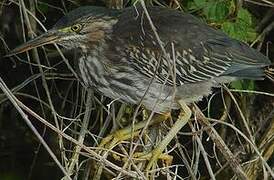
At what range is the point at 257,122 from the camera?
11.5ft

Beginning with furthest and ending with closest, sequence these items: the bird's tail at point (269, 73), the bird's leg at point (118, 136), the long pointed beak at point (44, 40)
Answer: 1. the bird's tail at point (269, 73)
2. the bird's leg at point (118, 136)
3. the long pointed beak at point (44, 40)

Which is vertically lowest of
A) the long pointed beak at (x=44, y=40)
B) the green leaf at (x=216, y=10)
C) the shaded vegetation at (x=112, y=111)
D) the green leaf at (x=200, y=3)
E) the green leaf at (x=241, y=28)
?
the shaded vegetation at (x=112, y=111)

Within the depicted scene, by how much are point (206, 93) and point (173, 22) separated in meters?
0.32

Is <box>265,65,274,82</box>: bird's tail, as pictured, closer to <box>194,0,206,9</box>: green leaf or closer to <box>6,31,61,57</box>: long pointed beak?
<box>194,0,206,9</box>: green leaf

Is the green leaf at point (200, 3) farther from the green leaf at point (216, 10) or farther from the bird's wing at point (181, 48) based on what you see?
the bird's wing at point (181, 48)

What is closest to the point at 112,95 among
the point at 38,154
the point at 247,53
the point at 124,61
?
the point at 124,61

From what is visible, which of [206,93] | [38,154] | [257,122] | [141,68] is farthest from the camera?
[38,154]

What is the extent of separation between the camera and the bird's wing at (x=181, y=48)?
2564 mm

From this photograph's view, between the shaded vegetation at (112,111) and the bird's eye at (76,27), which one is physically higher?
the bird's eye at (76,27)

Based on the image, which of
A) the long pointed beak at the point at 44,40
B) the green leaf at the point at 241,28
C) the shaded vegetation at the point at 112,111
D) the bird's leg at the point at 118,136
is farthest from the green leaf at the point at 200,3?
the long pointed beak at the point at 44,40

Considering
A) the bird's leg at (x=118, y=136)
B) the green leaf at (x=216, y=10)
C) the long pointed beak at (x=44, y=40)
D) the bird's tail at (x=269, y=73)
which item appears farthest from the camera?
the bird's tail at (x=269, y=73)

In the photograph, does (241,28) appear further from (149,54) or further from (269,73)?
(149,54)

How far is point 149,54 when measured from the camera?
257 cm

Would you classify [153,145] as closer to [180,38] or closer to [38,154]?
[180,38]
